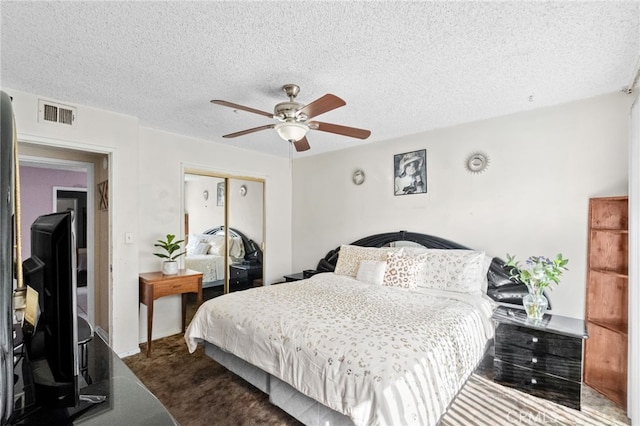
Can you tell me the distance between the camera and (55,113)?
265 centimetres

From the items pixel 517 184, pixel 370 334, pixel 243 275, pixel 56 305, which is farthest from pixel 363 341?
pixel 243 275

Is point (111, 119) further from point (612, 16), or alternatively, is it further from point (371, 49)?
point (612, 16)

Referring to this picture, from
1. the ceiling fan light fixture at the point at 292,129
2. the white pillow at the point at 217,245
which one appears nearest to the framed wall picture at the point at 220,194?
the white pillow at the point at 217,245

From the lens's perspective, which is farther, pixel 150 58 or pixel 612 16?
pixel 150 58

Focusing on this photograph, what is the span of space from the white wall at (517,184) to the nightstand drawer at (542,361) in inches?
24.4

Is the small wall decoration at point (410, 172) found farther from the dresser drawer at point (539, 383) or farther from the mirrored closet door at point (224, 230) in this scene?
the mirrored closet door at point (224, 230)

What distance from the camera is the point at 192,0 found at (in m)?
1.47

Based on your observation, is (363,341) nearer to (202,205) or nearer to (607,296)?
(607,296)

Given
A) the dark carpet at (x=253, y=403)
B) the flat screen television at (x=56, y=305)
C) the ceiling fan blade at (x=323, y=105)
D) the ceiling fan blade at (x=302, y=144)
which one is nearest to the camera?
the flat screen television at (x=56, y=305)

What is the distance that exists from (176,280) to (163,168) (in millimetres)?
1351

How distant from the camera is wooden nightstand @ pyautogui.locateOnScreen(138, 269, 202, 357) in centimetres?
310

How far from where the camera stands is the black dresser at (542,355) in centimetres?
221

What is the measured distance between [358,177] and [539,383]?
2889 mm

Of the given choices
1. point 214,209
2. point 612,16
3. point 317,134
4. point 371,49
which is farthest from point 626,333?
point 214,209
